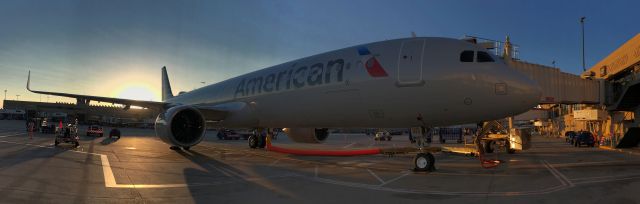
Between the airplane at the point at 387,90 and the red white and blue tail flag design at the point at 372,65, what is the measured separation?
28 mm

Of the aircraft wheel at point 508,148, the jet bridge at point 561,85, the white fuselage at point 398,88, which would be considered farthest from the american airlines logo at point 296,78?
the jet bridge at point 561,85

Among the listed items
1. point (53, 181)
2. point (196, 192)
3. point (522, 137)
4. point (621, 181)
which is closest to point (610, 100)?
point (522, 137)

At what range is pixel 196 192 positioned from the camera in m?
7.68

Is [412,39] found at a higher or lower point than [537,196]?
higher

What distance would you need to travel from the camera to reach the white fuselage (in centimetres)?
941

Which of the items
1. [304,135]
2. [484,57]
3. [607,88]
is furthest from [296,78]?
[607,88]

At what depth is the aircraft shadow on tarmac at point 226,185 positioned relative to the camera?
742 centimetres

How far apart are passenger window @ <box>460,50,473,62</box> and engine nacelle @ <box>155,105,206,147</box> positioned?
30.8ft

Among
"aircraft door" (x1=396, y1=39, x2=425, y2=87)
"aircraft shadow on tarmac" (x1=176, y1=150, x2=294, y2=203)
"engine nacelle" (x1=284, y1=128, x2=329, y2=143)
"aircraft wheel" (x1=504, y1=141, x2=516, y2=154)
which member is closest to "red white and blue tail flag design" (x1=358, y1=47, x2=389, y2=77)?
"aircraft door" (x1=396, y1=39, x2=425, y2=87)

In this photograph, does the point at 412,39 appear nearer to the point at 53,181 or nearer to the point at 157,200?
the point at 157,200

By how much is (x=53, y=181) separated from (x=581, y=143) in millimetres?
31998

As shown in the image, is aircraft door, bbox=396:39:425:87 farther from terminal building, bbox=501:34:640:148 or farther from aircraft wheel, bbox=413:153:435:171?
terminal building, bbox=501:34:640:148

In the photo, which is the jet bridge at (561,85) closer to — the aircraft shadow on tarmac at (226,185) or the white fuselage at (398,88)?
the white fuselage at (398,88)

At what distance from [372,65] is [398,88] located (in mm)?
1103
